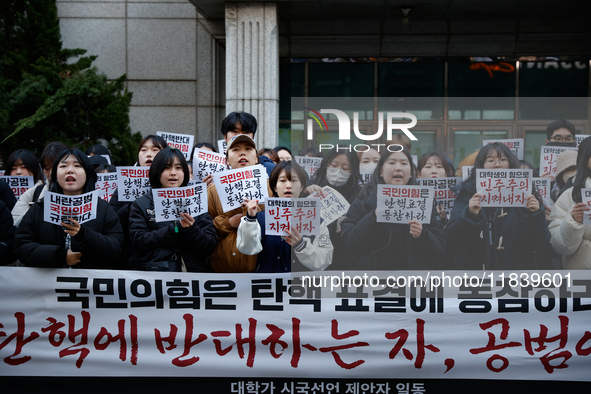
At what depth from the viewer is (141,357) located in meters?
3.59

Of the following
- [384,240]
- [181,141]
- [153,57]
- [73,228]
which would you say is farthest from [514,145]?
[153,57]

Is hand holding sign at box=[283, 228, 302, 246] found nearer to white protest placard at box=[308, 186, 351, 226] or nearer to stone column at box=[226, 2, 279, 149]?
white protest placard at box=[308, 186, 351, 226]

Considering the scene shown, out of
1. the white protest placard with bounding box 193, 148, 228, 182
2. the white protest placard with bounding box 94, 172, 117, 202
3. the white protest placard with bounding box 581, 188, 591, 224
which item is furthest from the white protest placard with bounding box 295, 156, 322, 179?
the white protest placard with bounding box 581, 188, 591, 224

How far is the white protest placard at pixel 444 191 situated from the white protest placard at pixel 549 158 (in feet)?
3.44

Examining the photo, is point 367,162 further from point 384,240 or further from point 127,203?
point 127,203

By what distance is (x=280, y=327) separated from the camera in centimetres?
360

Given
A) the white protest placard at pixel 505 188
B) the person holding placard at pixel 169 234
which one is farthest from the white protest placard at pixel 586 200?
the person holding placard at pixel 169 234

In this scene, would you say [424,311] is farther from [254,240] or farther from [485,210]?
[254,240]

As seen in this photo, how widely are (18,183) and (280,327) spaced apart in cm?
328

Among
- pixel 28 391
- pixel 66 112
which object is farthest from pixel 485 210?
pixel 66 112

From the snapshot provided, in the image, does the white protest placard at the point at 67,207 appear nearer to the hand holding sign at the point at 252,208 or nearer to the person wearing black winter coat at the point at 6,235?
the person wearing black winter coat at the point at 6,235

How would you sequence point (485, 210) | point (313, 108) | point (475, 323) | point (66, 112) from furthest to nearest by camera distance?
point (313, 108)
point (66, 112)
point (485, 210)
point (475, 323)

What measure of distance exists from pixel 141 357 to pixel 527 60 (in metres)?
10.1

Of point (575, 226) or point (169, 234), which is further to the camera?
point (575, 226)
